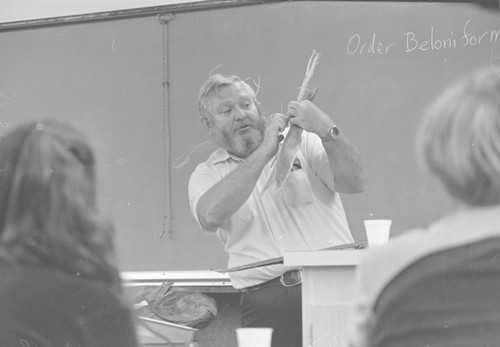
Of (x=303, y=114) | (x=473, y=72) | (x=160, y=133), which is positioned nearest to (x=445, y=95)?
(x=473, y=72)

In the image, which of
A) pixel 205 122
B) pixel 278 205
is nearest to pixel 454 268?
pixel 278 205

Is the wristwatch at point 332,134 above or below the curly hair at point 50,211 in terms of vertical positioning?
above

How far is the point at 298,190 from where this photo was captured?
10.5 feet

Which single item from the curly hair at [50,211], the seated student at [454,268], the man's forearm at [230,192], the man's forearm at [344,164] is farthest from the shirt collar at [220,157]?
the seated student at [454,268]

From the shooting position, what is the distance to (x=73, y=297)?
10.3ft

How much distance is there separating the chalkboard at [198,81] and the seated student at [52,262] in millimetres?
253

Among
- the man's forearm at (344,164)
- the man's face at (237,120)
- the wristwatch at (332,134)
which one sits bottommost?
the man's forearm at (344,164)

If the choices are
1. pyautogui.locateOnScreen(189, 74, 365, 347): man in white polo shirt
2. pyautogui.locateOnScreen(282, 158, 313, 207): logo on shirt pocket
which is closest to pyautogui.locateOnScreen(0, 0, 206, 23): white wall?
pyautogui.locateOnScreen(189, 74, 365, 347): man in white polo shirt

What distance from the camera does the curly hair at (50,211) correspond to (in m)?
3.17

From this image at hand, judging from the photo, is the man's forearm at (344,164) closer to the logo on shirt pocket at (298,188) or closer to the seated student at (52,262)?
the logo on shirt pocket at (298,188)

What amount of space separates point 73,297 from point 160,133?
0.90 meters

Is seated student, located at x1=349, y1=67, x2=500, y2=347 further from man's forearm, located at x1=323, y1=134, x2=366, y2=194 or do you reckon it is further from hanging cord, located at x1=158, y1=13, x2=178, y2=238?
hanging cord, located at x1=158, y1=13, x2=178, y2=238

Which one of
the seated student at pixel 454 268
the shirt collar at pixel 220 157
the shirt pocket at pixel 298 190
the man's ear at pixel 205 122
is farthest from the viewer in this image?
the man's ear at pixel 205 122

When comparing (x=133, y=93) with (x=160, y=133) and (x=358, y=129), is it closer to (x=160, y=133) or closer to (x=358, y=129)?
(x=160, y=133)
